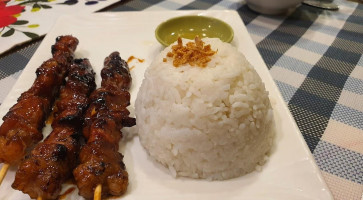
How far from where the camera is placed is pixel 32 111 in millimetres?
2475

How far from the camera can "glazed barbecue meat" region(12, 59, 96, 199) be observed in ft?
6.47

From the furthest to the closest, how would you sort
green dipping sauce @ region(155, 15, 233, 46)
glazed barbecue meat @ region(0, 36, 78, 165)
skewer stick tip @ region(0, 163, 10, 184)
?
green dipping sauce @ region(155, 15, 233, 46) < glazed barbecue meat @ region(0, 36, 78, 165) < skewer stick tip @ region(0, 163, 10, 184)

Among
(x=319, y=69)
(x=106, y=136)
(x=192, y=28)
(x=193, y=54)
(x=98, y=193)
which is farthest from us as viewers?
(x=192, y=28)

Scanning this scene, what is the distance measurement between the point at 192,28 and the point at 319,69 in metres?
1.64

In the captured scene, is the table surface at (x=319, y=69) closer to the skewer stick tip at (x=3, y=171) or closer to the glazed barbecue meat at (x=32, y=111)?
the glazed barbecue meat at (x=32, y=111)

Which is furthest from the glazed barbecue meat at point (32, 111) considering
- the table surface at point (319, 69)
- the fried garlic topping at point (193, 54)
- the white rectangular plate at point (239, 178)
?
the fried garlic topping at point (193, 54)

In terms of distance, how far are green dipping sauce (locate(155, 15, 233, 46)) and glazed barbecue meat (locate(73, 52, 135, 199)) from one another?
102 centimetres

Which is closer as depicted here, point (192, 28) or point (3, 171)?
point (3, 171)

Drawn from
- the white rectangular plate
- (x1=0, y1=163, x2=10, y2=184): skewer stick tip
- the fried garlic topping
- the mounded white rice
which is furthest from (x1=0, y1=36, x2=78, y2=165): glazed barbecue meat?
the fried garlic topping

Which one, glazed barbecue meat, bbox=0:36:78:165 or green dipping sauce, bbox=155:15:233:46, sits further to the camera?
green dipping sauce, bbox=155:15:233:46

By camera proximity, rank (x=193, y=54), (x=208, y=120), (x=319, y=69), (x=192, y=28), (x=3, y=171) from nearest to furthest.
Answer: (x=3, y=171) < (x=208, y=120) < (x=193, y=54) < (x=319, y=69) < (x=192, y=28)

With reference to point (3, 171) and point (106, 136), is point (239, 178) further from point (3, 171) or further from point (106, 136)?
point (3, 171)

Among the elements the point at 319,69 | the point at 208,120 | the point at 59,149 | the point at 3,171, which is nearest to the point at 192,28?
the point at 319,69

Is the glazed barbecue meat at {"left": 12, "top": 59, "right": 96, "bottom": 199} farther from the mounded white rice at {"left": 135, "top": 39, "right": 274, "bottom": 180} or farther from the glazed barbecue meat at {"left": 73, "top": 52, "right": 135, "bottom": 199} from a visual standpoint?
the mounded white rice at {"left": 135, "top": 39, "right": 274, "bottom": 180}
